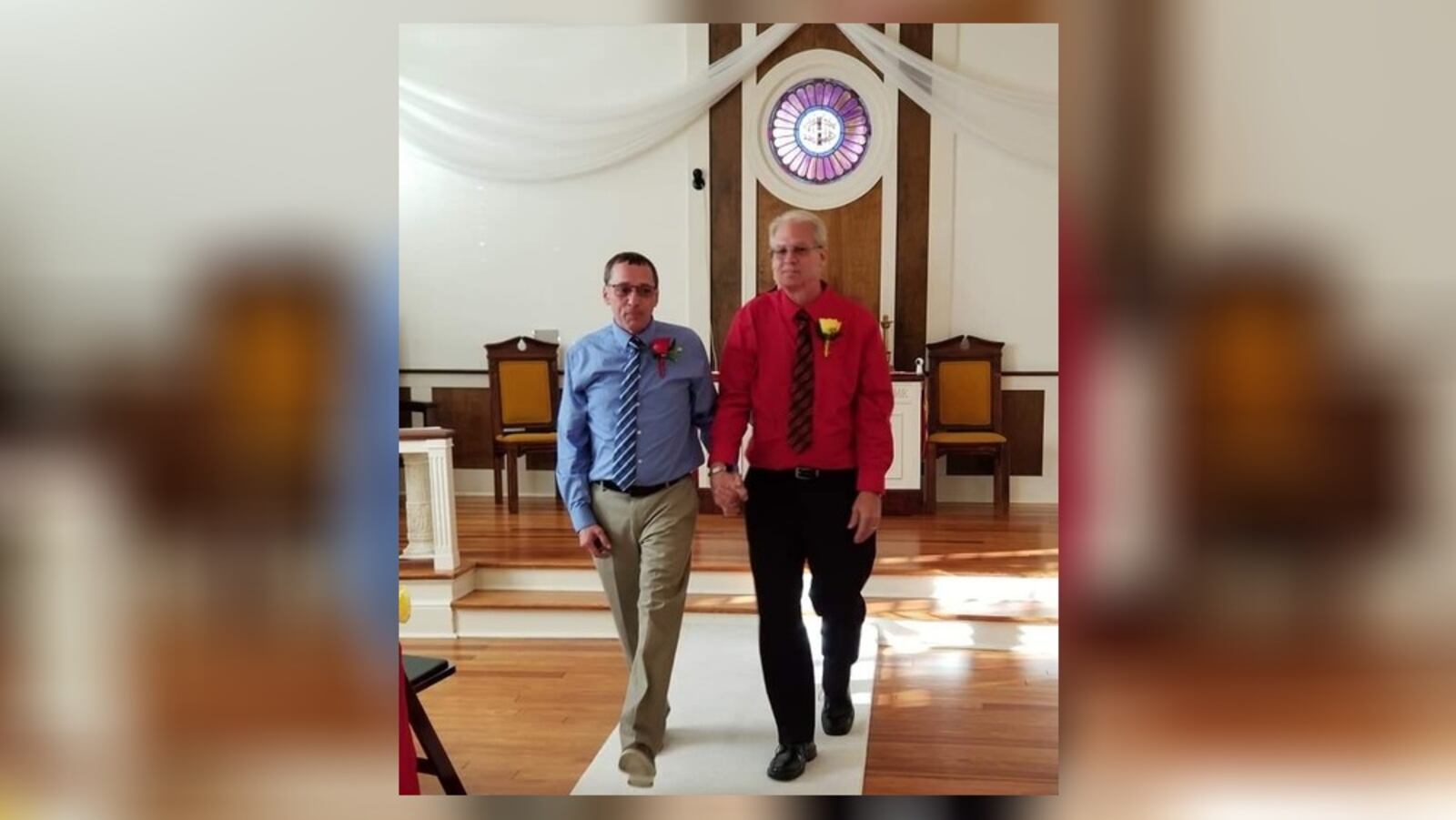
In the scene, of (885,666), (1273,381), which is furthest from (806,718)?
(1273,381)

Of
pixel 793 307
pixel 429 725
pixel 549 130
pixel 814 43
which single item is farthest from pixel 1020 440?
pixel 429 725

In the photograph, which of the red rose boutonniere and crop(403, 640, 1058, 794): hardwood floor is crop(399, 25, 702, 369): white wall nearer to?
the red rose boutonniere

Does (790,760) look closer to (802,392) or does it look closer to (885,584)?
(885,584)

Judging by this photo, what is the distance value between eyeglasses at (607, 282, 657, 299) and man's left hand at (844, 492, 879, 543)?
0.58 metres

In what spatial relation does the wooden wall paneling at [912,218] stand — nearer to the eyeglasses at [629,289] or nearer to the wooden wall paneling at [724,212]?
the wooden wall paneling at [724,212]

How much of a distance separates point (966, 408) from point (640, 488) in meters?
0.67

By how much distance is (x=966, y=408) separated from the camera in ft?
5.86

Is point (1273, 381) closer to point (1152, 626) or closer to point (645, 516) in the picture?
point (1152, 626)

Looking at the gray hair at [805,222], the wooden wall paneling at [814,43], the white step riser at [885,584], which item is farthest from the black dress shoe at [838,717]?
the wooden wall paneling at [814,43]

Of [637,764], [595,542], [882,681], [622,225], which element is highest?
[622,225]

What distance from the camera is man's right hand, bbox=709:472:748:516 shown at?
180cm

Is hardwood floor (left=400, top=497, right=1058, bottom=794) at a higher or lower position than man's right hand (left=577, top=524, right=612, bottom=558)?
lower

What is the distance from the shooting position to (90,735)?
5.77ft

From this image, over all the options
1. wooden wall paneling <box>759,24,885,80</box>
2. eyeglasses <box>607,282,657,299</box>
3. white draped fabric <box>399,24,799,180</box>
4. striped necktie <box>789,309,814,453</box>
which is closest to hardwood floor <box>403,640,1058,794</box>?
striped necktie <box>789,309,814,453</box>
